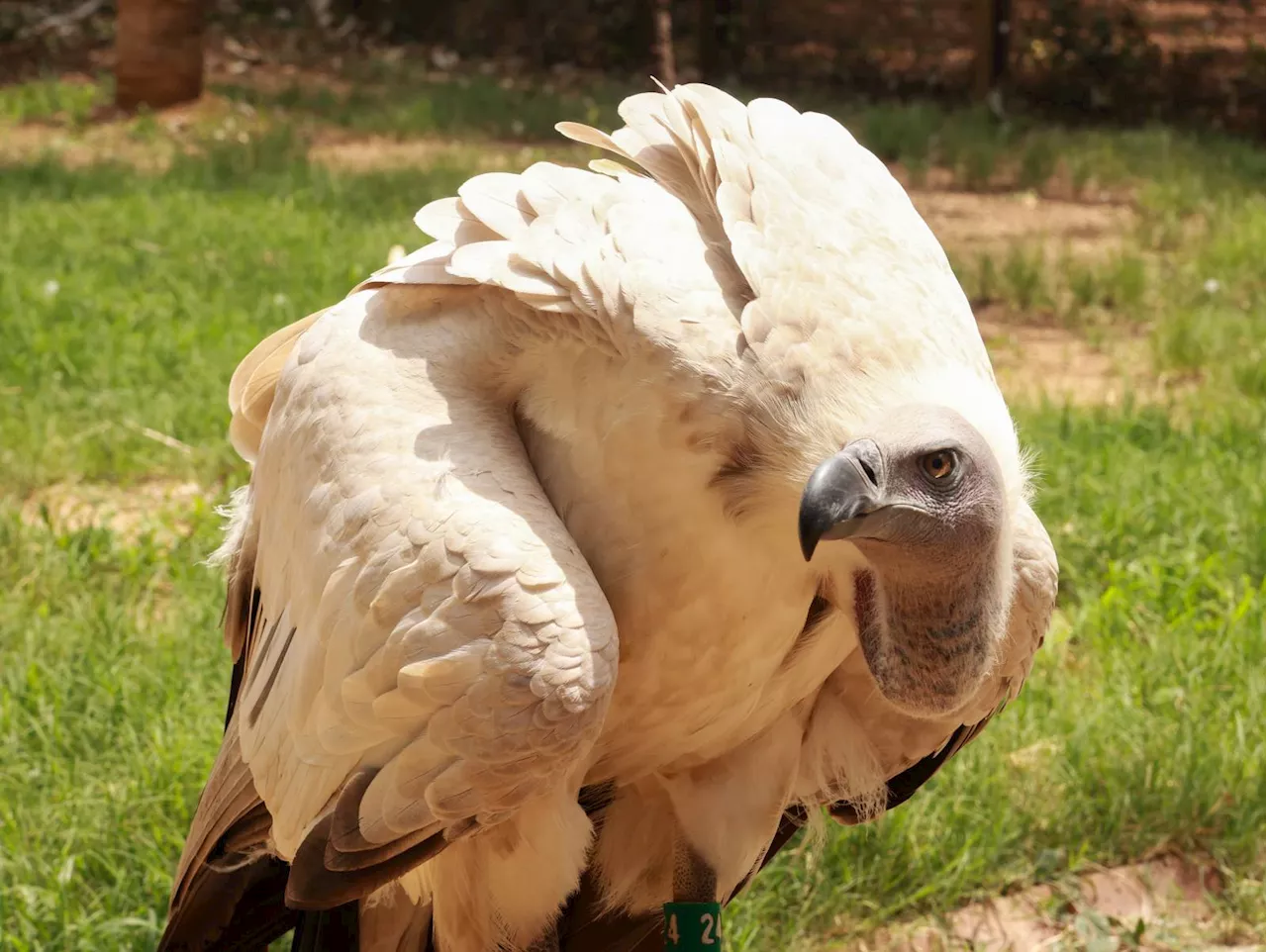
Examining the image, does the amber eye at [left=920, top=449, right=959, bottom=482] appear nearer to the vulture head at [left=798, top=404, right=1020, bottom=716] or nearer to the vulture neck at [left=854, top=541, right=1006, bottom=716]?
the vulture head at [left=798, top=404, right=1020, bottom=716]

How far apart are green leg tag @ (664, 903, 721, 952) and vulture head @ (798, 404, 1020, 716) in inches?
26.3

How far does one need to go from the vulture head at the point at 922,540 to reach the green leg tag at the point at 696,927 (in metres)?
0.67

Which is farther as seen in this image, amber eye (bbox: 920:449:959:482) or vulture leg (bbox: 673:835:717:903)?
vulture leg (bbox: 673:835:717:903)

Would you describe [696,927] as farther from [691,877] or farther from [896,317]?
[896,317]

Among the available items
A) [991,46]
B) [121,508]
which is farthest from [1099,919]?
[991,46]

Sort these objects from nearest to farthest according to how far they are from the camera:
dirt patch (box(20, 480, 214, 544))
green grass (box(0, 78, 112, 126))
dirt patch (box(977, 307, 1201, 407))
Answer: dirt patch (box(20, 480, 214, 544)) → dirt patch (box(977, 307, 1201, 407)) → green grass (box(0, 78, 112, 126))

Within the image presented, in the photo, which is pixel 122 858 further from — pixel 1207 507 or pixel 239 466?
pixel 1207 507

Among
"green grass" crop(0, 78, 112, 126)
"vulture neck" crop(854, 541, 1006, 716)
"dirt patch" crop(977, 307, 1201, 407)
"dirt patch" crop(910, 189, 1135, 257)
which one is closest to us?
"vulture neck" crop(854, 541, 1006, 716)

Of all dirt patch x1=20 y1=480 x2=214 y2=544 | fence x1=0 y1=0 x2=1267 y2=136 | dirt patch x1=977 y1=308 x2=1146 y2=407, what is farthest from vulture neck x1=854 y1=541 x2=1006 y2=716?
fence x1=0 y1=0 x2=1267 y2=136

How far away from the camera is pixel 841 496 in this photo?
1.77m

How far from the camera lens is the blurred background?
119 inches

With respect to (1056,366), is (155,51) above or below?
above

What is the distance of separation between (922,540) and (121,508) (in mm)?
3083

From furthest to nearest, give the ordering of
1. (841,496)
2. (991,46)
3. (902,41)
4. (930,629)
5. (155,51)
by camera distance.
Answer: (902,41) < (991,46) < (155,51) < (930,629) < (841,496)
